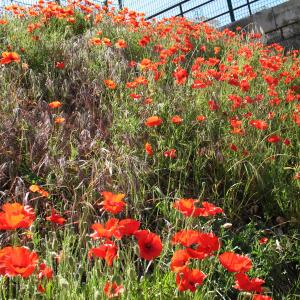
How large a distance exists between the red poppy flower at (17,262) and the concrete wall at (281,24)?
237 inches

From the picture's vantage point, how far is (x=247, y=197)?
2447 mm

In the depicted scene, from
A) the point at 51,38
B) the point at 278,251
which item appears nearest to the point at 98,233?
the point at 278,251

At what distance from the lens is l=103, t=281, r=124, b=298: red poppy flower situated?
3.73 feet

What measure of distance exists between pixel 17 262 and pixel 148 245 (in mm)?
353

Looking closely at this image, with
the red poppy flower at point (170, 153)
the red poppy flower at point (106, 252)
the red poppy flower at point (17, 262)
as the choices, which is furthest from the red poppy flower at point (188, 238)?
the red poppy flower at point (170, 153)

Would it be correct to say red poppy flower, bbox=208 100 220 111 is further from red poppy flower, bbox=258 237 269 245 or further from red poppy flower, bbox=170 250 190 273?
red poppy flower, bbox=170 250 190 273

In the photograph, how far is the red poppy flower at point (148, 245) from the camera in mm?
1193

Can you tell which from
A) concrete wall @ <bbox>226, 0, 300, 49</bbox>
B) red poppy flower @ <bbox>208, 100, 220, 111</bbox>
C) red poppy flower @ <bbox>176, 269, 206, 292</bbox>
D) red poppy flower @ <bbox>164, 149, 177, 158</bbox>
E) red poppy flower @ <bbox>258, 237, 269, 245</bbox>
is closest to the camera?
red poppy flower @ <bbox>176, 269, 206, 292</bbox>

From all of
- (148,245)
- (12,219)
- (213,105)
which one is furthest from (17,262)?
(213,105)

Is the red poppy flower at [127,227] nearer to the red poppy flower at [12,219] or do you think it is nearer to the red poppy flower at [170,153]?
the red poppy flower at [12,219]

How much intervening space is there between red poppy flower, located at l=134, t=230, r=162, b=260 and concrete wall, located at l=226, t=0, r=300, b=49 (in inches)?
229

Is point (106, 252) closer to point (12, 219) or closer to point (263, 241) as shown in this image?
point (12, 219)

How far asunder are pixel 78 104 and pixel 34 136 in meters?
0.66

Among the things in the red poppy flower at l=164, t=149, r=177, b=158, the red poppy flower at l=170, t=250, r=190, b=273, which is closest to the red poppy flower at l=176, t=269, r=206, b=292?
the red poppy flower at l=170, t=250, r=190, b=273
